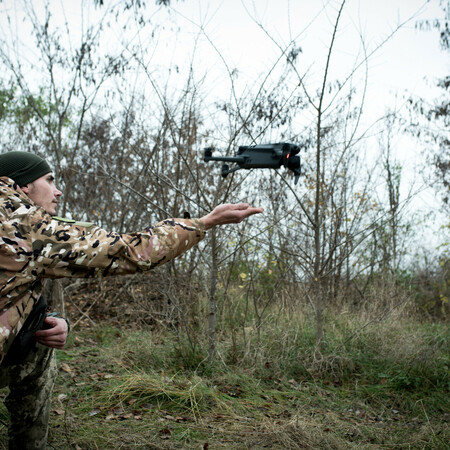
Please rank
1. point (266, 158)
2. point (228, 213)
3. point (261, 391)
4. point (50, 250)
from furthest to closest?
point (261, 391)
point (266, 158)
point (228, 213)
point (50, 250)

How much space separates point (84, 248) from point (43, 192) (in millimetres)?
566

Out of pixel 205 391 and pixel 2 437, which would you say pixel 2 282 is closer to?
pixel 2 437

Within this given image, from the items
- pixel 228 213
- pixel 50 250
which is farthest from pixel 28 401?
pixel 228 213

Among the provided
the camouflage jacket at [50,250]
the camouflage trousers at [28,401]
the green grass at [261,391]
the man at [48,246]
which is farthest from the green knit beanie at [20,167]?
the green grass at [261,391]

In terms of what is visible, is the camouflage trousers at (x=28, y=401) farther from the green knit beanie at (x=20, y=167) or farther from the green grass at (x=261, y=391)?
the green knit beanie at (x=20, y=167)

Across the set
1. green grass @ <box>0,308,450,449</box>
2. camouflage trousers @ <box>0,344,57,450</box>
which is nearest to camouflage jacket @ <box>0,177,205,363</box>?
camouflage trousers @ <box>0,344,57,450</box>

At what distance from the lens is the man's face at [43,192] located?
7.40 feet

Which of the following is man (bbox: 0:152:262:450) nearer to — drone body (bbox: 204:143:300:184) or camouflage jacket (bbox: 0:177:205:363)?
camouflage jacket (bbox: 0:177:205:363)

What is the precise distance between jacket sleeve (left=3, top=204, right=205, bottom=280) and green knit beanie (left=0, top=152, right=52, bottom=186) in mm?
313

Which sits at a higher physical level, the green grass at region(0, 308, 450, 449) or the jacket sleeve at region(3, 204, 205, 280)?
the jacket sleeve at region(3, 204, 205, 280)

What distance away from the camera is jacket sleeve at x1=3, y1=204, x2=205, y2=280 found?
187 cm

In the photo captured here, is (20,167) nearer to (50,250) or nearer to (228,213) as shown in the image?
(50,250)

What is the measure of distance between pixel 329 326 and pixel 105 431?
129 inches

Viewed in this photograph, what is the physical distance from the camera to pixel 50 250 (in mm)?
1867
